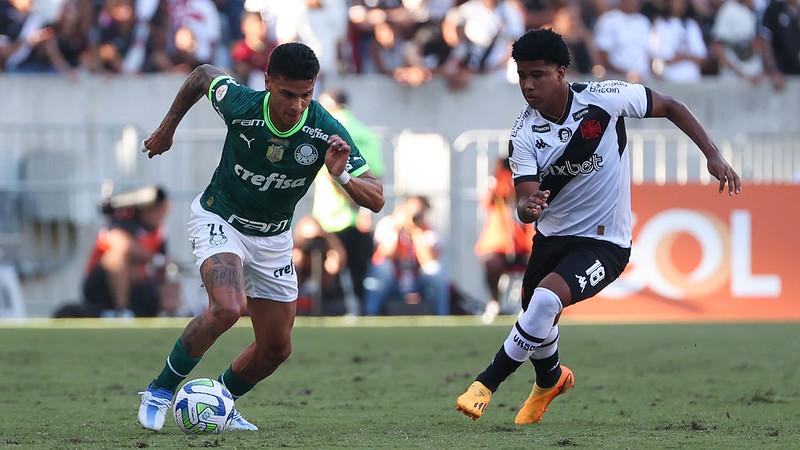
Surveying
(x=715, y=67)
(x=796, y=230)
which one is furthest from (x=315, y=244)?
(x=715, y=67)

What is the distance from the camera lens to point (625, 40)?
21.3 meters

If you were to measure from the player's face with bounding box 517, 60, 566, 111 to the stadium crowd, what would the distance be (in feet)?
36.6

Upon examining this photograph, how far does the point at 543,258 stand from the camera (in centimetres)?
898

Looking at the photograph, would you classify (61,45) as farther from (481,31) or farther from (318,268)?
(481,31)

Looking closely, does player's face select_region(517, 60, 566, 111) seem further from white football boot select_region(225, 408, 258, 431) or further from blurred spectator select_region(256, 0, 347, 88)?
blurred spectator select_region(256, 0, 347, 88)

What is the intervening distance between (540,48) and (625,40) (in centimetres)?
1316

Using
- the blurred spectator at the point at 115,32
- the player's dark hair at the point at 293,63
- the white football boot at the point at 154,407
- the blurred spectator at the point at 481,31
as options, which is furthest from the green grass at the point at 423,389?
the blurred spectator at the point at 481,31

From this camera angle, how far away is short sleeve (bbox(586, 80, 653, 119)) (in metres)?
8.77

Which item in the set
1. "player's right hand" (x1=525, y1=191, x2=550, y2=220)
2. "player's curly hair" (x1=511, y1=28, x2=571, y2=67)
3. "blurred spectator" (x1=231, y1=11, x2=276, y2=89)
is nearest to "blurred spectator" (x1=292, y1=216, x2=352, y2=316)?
"blurred spectator" (x1=231, y1=11, x2=276, y2=89)

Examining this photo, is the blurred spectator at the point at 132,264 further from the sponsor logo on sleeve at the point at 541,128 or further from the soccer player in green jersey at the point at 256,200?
the sponsor logo on sleeve at the point at 541,128

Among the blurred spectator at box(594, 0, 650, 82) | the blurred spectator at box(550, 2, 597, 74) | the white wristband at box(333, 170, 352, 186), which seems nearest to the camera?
the white wristband at box(333, 170, 352, 186)

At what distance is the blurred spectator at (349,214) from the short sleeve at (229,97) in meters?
9.18

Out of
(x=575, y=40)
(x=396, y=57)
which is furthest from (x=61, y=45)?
(x=575, y=40)

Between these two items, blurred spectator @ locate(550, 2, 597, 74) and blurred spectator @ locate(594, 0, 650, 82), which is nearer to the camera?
blurred spectator @ locate(550, 2, 597, 74)
